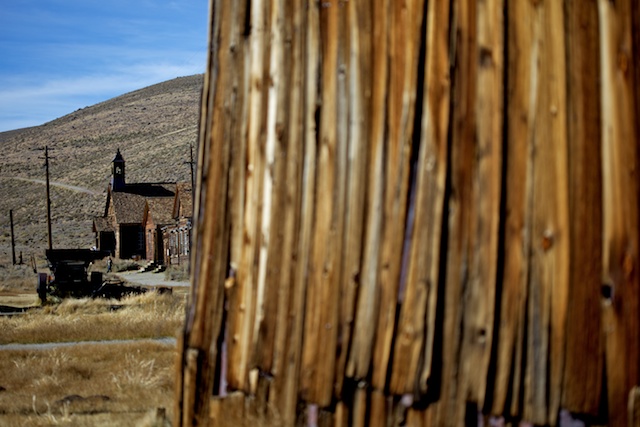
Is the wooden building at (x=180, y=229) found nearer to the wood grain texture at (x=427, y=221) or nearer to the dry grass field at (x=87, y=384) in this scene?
the dry grass field at (x=87, y=384)

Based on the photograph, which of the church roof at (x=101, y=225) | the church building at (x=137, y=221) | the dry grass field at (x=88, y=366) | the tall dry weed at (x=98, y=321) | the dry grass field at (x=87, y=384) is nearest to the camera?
the dry grass field at (x=87, y=384)

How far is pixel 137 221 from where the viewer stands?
53.2 meters

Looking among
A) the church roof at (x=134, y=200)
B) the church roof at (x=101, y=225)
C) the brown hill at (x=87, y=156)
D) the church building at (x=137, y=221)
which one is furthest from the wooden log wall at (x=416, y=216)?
the church roof at (x=101, y=225)

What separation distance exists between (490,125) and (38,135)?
124251 millimetres

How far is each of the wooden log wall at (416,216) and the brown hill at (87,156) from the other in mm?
48017

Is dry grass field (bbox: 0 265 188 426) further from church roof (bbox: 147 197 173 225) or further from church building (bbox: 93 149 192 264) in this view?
church building (bbox: 93 149 192 264)

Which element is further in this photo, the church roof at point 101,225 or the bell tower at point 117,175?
the bell tower at point 117,175

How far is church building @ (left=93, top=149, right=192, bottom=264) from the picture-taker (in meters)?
48.1

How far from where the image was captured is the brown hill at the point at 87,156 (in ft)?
227

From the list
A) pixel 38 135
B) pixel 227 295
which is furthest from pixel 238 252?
pixel 38 135

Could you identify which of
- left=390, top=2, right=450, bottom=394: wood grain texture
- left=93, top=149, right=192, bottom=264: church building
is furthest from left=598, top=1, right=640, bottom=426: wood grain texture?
left=93, top=149, right=192, bottom=264: church building

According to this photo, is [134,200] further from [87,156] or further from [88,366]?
[87,156]

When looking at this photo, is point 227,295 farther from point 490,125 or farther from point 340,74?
point 490,125

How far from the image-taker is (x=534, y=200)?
270 centimetres
